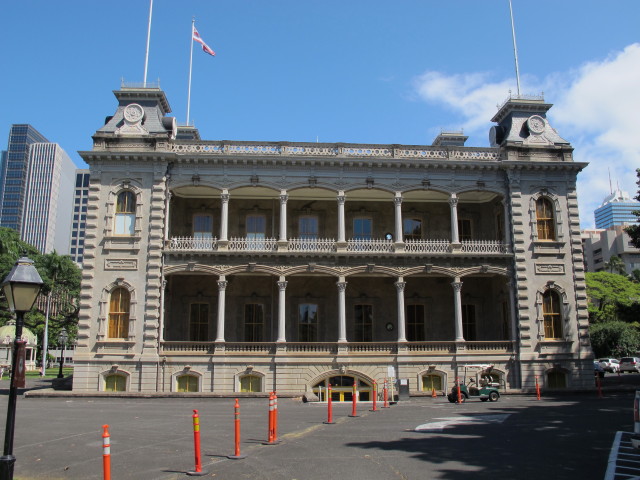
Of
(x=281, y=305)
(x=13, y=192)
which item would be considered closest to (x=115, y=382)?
(x=281, y=305)

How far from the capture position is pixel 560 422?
56.5ft

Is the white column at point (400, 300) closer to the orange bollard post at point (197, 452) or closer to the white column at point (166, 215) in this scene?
the white column at point (166, 215)

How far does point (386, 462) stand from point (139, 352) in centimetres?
1954

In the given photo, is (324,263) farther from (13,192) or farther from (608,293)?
(13,192)

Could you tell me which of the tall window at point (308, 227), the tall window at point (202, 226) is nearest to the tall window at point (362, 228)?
the tall window at point (308, 227)

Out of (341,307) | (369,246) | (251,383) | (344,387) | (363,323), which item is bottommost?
(344,387)

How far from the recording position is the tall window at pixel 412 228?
109ft

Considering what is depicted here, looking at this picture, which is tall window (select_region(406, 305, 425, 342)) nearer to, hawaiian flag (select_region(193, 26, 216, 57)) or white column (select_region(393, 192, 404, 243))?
white column (select_region(393, 192, 404, 243))

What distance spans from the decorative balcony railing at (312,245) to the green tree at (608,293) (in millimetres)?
39812

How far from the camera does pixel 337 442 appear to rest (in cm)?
1360

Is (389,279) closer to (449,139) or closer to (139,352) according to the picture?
(449,139)

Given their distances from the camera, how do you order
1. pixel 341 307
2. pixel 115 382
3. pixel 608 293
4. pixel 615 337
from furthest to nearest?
pixel 608 293, pixel 615 337, pixel 341 307, pixel 115 382

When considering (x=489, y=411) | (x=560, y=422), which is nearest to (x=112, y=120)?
(x=489, y=411)

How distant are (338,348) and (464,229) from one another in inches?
421
